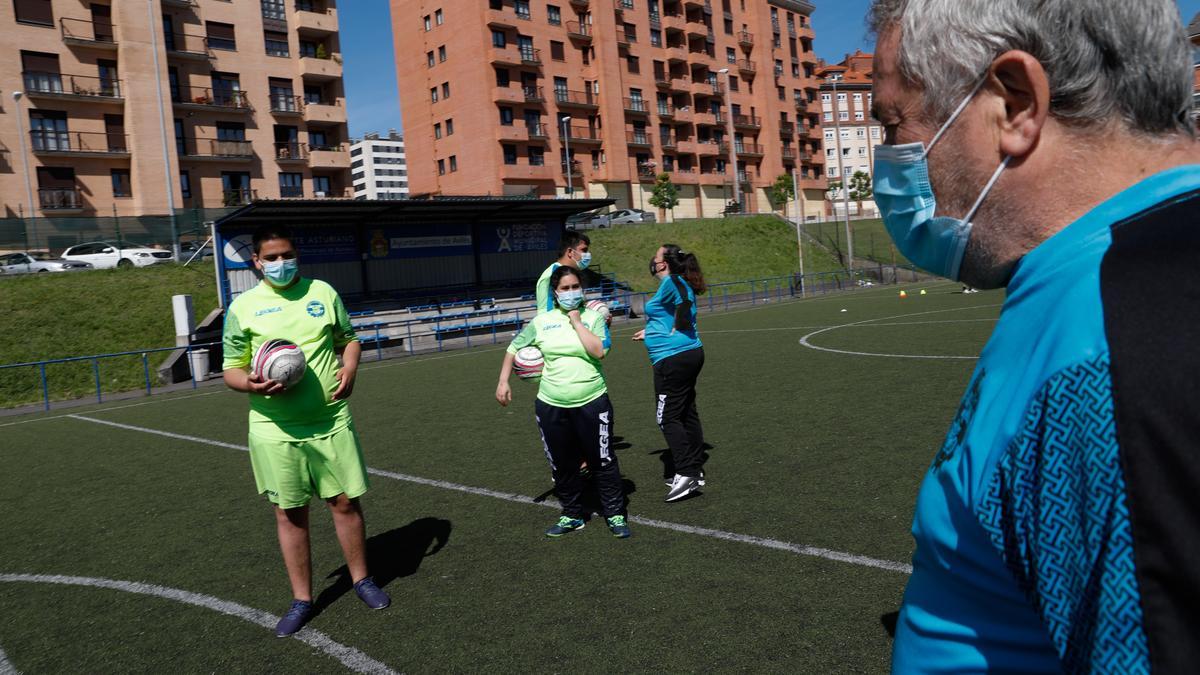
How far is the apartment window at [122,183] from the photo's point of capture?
44.2 m

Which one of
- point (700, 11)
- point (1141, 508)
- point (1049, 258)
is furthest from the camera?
point (700, 11)

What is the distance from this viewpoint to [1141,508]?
0.72 metres

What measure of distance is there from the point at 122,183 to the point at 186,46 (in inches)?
342

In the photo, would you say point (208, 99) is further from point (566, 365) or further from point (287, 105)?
point (566, 365)

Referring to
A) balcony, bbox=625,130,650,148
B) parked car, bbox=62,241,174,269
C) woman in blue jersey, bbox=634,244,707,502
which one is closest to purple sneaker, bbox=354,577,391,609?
woman in blue jersey, bbox=634,244,707,502

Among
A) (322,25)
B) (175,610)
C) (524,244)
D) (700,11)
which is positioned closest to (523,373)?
(175,610)

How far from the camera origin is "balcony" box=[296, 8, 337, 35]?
49625 millimetres

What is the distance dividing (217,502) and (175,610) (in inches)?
119

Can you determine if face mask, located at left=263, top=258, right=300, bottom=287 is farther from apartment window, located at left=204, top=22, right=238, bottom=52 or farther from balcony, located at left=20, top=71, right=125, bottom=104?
apartment window, located at left=204, top=22, right=238, bottom=52

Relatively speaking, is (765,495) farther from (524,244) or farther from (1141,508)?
(524,244)

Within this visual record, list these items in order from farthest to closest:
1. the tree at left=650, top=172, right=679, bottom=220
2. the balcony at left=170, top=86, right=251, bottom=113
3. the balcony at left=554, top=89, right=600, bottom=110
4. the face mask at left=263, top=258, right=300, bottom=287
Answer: the balcony at left=554, top=89, right=600, bottom=110, the tree at left=650, top=172, right=679, bottom=220, the balcony at left=170, top=86, right=251, bottom=113, the face mask at left=263, top=258, right=300, bottom=287

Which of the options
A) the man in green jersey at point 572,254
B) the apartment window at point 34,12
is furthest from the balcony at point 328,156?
the man in green jersey at point 572,254

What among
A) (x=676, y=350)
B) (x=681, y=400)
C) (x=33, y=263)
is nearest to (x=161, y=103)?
(x=33, y=263)

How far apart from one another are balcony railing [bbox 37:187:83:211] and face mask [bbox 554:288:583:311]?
4541cm
